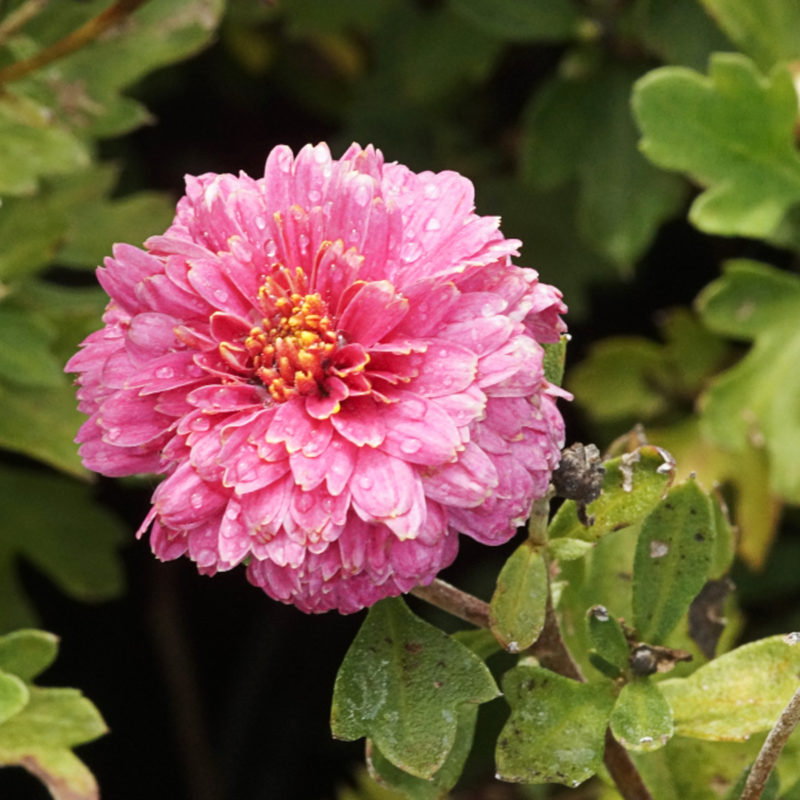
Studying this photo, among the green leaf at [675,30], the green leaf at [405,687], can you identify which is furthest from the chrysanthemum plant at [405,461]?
the green leaf at [675,30]

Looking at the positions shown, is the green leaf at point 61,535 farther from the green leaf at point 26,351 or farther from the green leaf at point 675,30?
the green leaf at point 675,30

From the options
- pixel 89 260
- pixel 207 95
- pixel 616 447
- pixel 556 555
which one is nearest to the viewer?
pixel 556 555

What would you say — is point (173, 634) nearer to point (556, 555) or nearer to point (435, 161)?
point (435, 161)

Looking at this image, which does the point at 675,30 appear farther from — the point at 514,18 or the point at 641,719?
the point at 641,719

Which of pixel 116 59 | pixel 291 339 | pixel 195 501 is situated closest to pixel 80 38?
pixel 116 59

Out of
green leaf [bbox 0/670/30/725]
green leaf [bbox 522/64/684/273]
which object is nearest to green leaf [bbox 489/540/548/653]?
green leaf [bbox 0/670/30/725]

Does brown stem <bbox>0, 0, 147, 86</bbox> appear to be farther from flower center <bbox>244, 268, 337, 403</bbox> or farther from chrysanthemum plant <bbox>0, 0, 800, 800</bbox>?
flower center <bbox>244, 268, 337, 403</bbox>

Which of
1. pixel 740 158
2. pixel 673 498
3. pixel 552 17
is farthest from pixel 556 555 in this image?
pixel 552 17
